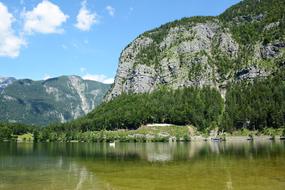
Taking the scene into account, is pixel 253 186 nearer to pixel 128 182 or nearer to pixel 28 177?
pixel 128 182

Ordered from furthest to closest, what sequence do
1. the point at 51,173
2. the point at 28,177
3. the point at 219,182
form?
the point at 51,173 → the point at 28,177 → the point at 219,182

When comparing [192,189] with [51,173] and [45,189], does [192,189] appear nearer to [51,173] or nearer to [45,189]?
[45,189]

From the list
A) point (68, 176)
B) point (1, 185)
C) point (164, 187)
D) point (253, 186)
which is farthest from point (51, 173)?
point (253, 186)

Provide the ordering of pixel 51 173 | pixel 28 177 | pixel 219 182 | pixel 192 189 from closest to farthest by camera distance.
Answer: pixel 192 189 → pixel 219 182 → pixel 28 177 → pixel 51 173

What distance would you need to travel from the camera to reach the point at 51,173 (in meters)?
73.1

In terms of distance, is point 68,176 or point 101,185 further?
point 68,176

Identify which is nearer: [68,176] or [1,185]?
[1,185]

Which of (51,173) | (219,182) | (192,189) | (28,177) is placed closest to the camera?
(192,189)

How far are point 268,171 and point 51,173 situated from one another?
40.4 m

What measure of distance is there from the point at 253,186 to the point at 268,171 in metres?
16.8

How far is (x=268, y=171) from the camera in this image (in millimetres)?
66875

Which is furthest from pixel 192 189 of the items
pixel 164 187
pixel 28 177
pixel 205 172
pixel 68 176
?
pixel 28 177

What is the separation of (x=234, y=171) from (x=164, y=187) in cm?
2109

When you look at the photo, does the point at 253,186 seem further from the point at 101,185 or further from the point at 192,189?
the point at 101,185
